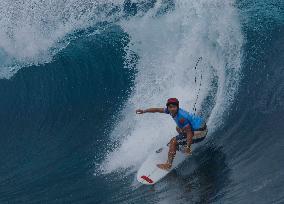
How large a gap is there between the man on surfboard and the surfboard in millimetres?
180

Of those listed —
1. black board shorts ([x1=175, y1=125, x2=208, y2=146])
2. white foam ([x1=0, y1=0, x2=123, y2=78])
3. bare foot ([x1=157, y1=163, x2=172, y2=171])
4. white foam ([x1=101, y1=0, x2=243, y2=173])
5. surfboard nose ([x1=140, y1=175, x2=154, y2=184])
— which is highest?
white foam ([x1=0, y1=0, x2=123, y2=78])

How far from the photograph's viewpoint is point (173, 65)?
17062mm

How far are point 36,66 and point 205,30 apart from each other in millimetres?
6795

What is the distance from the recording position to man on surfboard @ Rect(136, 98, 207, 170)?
1180 cm

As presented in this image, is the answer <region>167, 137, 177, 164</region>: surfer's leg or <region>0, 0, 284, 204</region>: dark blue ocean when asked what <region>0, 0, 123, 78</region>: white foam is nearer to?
<region>0, 0, 284, 204</region>: dark blue ocean

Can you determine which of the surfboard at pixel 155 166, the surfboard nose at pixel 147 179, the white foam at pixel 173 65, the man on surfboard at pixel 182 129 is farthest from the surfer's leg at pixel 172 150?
the white foam at pixel 173 65

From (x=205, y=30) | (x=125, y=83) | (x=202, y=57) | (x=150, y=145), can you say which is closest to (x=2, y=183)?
(x=150, y=145)

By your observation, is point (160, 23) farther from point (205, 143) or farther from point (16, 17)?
point (205, 143)

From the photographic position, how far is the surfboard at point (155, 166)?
12.1 metres

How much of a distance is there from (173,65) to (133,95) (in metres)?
2.03

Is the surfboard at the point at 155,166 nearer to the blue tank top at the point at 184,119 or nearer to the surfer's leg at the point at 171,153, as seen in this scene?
the surfer's leg at the point at 171,153

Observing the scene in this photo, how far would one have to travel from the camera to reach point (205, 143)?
1320cm

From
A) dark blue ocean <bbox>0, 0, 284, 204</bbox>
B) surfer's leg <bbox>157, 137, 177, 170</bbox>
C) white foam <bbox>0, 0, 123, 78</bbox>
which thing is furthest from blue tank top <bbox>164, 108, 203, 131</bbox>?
white foam <bbox>0, 0, 123, 78</bbox>

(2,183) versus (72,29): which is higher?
(72,29)
